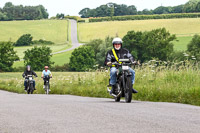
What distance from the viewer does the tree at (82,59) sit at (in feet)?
352

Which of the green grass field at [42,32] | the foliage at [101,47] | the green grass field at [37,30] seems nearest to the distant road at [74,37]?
the green grass field at [42,32]

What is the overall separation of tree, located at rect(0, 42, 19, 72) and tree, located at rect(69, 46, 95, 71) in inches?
577

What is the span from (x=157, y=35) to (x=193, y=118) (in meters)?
100

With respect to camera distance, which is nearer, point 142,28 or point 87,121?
point 87,121

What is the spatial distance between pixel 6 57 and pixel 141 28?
1567 inches

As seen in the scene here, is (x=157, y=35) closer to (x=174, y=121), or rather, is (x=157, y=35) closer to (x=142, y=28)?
(x=142, y=28)

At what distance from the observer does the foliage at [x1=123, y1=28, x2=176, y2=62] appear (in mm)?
102438

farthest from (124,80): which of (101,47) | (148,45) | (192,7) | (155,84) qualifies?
(192,7)

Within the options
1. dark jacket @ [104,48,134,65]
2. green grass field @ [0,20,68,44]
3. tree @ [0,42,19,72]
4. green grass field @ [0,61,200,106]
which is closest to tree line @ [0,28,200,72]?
tree @ [0,42,19,72]

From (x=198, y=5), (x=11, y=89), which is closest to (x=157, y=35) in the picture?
(x=198, y=5)

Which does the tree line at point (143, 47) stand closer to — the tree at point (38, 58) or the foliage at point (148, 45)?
the foliage at point (148, 45)

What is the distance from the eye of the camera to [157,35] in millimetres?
106312

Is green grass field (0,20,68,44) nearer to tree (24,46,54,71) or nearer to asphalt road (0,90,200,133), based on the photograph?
tree (24,46,54,71)

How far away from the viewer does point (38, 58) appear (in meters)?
115
